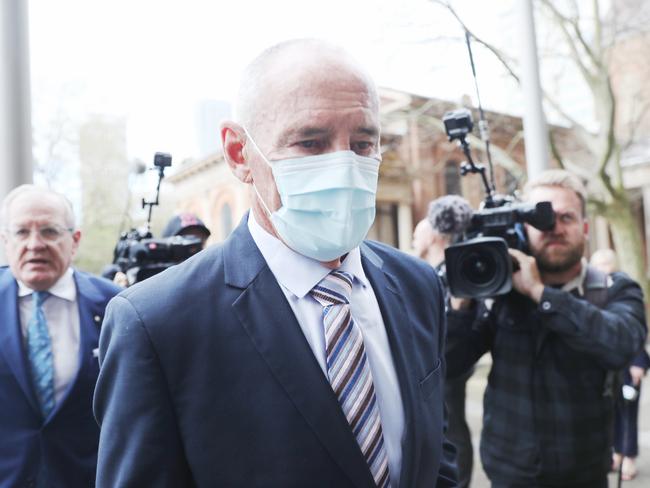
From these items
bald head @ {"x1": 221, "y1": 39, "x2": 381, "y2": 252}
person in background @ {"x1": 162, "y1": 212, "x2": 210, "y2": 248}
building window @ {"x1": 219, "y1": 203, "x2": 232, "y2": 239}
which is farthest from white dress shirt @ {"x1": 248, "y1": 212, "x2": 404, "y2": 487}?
building window @ {"x1": 219, "y1": 203, "x2": 232, "y2": 239}

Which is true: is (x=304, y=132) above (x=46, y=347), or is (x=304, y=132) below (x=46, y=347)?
above

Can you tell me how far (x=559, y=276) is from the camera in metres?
2.70

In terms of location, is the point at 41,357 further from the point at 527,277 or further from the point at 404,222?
the point at 404,222

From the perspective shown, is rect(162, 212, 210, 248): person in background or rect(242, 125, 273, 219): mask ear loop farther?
rect(162, 212, 210, 248): person in background

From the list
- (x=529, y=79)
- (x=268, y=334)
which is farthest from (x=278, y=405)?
(x=529, y=79)

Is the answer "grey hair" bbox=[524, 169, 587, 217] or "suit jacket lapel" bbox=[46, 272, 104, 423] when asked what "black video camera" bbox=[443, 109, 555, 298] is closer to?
"grey hair" bbox=[524, 169, 587, 217]

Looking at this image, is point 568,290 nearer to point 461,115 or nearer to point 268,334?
point 461,115

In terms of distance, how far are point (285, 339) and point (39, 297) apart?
1773 mm

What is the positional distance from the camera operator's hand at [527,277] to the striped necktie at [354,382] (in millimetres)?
1259

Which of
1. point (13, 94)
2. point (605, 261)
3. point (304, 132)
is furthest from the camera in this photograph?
point (605, 261)

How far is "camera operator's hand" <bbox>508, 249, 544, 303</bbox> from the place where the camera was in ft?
8.02

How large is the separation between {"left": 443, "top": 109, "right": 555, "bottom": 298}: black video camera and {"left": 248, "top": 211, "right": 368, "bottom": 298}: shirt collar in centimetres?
113

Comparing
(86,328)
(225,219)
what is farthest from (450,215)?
(225,219)

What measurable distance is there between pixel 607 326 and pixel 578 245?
0.37m
